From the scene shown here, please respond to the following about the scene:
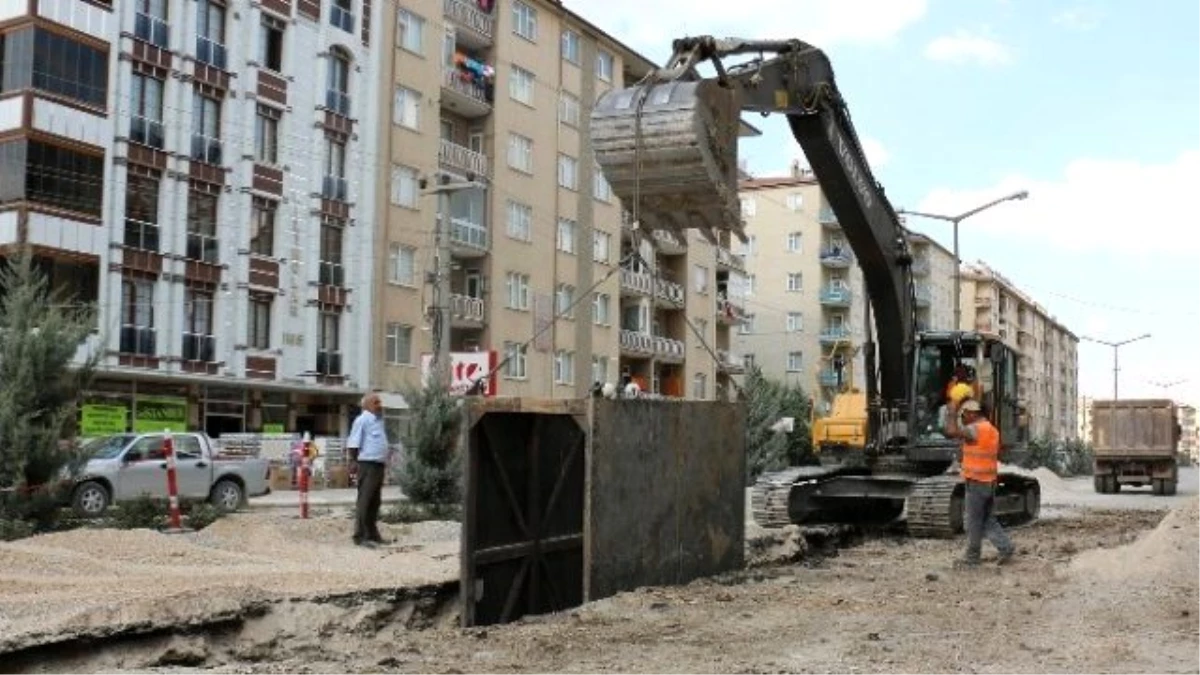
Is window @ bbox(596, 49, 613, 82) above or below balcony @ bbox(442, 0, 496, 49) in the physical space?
above

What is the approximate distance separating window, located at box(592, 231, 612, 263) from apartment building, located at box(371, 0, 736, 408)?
9 cm

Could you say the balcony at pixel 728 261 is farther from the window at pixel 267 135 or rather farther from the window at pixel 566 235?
the window at pixel 267 135

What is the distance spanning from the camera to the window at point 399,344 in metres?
44.3

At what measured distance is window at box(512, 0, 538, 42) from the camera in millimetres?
50688

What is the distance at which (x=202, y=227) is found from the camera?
124 feet

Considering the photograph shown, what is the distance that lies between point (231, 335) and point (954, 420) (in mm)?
28140

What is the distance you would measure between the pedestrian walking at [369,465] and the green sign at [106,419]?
21.9 metres

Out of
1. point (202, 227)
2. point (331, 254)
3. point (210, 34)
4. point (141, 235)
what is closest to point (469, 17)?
point (331, 254)

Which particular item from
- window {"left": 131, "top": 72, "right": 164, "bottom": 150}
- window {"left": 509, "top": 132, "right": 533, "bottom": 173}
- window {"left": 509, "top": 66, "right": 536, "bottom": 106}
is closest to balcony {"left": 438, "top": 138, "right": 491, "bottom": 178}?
window {"left": 509, "top": 132, "right": 533, "bottom": 173}

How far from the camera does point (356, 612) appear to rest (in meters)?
9.16

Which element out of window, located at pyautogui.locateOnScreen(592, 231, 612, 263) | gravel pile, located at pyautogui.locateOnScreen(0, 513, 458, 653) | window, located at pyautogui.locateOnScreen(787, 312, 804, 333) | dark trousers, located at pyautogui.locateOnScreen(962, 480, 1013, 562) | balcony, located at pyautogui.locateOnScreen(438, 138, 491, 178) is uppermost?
balcony, located at pyautogui.locateOnScreen(438, 138, 491, 178)

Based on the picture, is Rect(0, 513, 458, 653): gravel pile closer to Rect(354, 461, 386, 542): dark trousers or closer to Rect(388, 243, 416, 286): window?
Rect(354, 461, 386, 542): dark trousers

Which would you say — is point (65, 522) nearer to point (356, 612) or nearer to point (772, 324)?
point (356, 612)

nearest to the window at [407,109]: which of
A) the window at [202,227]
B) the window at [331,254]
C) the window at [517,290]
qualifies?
the window at [331,254]
